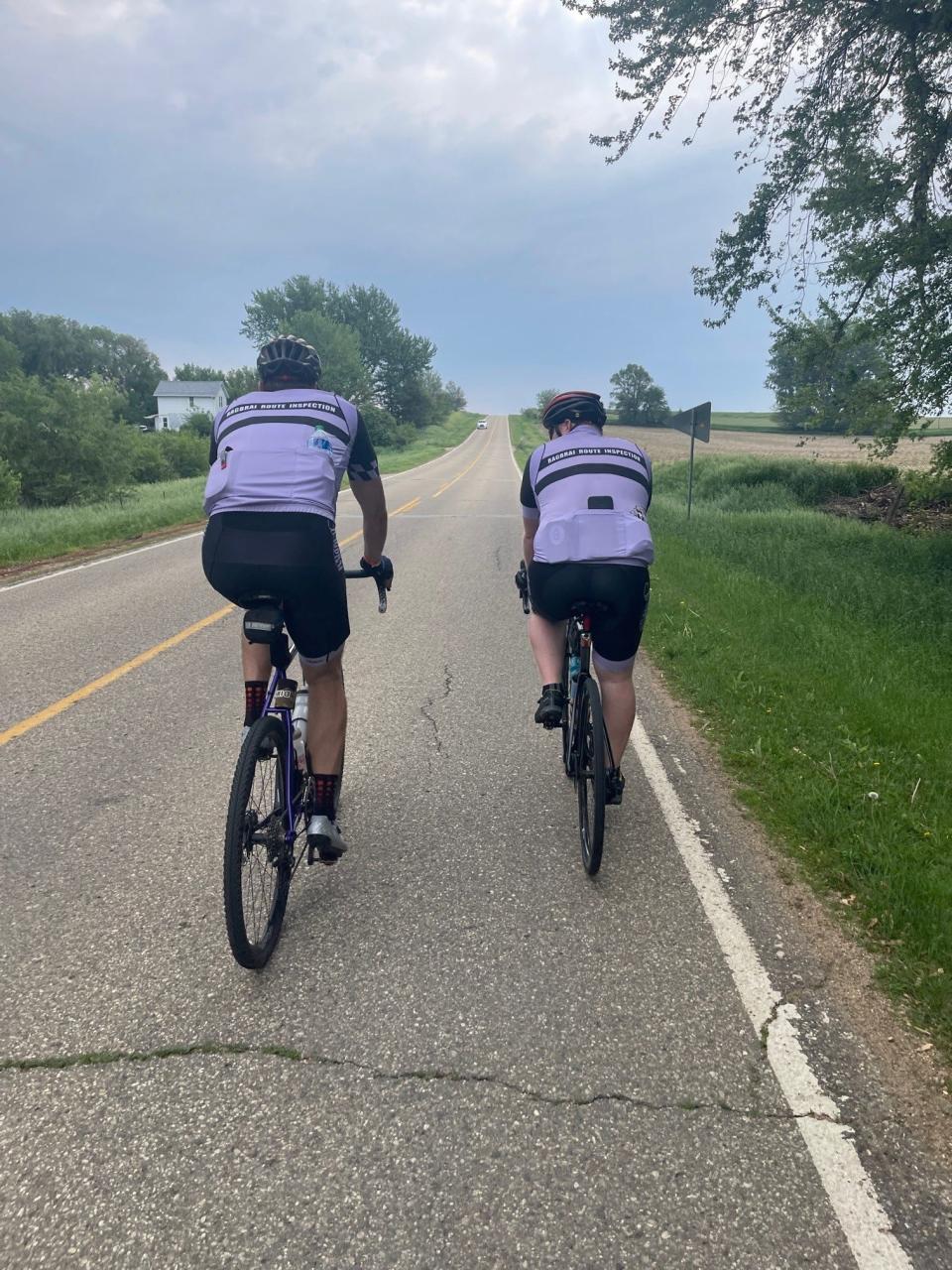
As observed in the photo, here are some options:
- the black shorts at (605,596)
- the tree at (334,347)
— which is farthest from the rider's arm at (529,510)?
the tree at (334,347)

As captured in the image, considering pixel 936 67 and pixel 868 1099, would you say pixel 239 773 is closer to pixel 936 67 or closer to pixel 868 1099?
pixel 868 1099

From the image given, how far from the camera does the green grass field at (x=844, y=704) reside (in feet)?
10.1

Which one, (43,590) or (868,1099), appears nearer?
(868,1099)

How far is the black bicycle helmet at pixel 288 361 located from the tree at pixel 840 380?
10.5 meters

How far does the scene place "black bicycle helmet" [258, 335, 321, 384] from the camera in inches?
118

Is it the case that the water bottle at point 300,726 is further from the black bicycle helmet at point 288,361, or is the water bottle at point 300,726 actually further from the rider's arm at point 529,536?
the rider's arm at point 529,536

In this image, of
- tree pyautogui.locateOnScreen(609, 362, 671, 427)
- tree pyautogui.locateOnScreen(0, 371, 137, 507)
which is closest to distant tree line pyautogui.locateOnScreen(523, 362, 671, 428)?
tree pyautogui.locateOnScreen(609, 362, 671, 427)

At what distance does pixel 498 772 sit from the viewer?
4535 mm

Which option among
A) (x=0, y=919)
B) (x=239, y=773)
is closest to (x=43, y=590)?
(x=0, y=919)

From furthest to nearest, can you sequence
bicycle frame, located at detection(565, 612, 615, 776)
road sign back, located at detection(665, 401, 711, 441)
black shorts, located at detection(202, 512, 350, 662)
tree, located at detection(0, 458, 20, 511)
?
tree, located at detection(0, 458, 20, 511)
road sign back, located at detection(665, 401, 711, 441)
bicycle frame, located at detection(565, 612, 615, 776)
black shorts, located at detection(202, 512, 350, 662)

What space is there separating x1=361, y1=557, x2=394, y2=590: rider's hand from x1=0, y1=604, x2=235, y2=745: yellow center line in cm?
297

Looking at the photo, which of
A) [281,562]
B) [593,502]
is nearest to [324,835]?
[281,562]

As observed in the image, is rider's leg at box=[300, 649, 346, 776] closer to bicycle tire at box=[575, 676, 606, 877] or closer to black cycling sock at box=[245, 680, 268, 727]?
black cycling sock at box=[245, 680, 268, 727]

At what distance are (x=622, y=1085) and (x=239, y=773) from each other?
156cm
